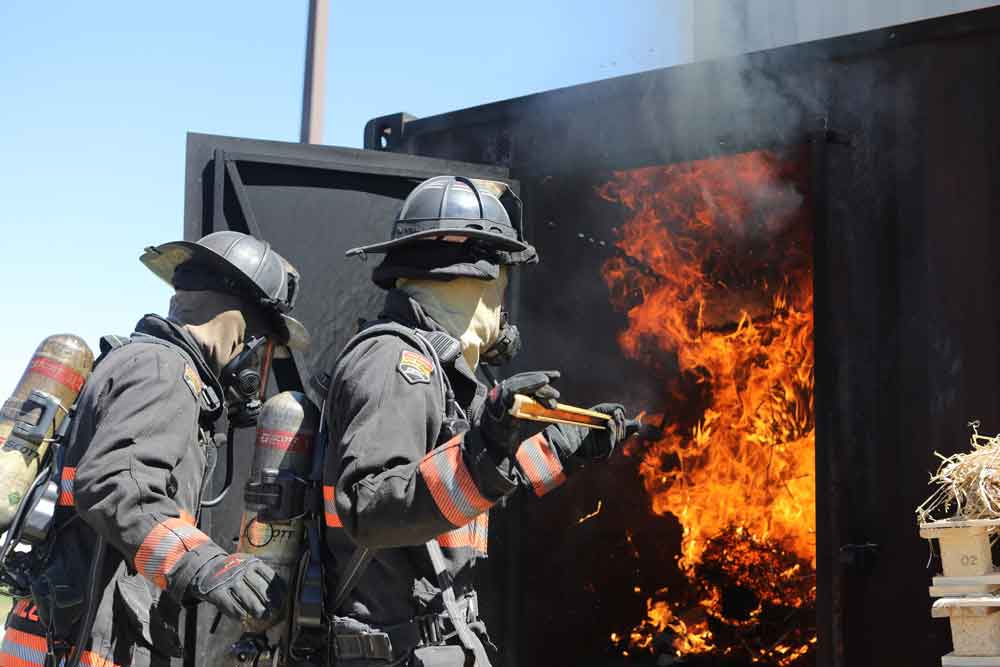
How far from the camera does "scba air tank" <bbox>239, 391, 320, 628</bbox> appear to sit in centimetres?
394

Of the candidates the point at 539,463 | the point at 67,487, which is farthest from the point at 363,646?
the point at 67,487

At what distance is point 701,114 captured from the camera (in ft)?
21.0

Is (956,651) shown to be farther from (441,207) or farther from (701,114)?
(701,114)

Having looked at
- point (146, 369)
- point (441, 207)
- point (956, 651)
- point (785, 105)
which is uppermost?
point (785, 105)

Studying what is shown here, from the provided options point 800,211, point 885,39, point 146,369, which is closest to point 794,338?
point 800,211

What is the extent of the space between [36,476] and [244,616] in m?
1.30

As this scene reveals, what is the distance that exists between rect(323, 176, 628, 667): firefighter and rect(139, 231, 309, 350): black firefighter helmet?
0.84 m

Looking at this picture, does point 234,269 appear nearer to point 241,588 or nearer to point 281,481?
point 281,481

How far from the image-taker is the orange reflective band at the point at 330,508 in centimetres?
374

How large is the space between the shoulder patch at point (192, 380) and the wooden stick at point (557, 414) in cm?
168

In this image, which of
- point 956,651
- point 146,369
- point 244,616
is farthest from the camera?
point 146,369

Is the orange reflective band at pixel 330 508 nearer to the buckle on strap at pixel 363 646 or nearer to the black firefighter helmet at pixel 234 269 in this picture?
the buckle on strap at pixel 363 646

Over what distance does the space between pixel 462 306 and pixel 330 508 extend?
2.62ft

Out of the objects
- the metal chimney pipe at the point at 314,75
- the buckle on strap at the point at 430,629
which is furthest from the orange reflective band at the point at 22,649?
the metal chimney pipe at the point at 314,75
